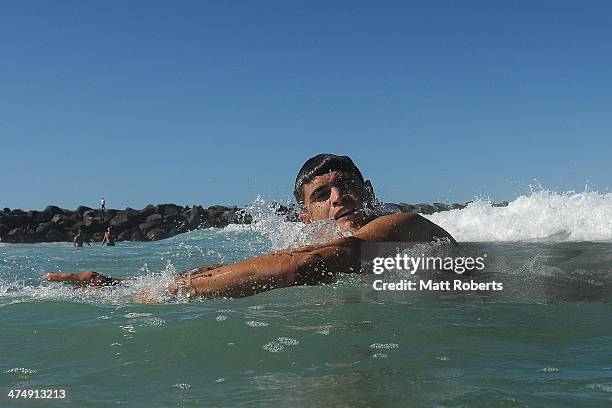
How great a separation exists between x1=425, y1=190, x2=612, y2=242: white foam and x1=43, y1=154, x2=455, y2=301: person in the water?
11.0 m

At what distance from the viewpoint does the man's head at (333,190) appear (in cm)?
440

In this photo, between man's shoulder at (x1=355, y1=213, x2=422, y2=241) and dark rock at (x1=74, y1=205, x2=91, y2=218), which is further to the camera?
dark rock at (x1=74, y1=205, x2=91, y2=218)

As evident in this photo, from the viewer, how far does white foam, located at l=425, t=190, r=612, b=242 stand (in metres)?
14.7

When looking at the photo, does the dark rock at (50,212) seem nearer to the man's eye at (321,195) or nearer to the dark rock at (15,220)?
the dark rock at (15,220)

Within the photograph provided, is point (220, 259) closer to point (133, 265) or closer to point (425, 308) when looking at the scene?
point (133, 265)

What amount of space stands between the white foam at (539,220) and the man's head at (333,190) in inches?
429

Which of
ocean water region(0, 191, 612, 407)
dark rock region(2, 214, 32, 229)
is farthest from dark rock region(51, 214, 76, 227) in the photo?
ocean water region(0, 191, 612, 407)

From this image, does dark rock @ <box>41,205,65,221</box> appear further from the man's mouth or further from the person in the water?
the man's mouth

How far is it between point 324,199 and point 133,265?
6.32 metres

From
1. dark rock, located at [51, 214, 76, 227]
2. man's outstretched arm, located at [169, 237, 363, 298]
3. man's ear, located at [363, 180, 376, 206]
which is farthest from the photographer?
dark rock, located at [51, 214, 76, 227]

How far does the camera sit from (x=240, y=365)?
2729 millimetres

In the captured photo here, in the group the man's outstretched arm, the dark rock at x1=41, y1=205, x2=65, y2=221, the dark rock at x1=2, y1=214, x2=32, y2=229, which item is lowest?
the man's outstretched arm

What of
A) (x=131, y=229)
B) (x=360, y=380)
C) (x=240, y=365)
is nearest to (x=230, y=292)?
(x=240, y=365)

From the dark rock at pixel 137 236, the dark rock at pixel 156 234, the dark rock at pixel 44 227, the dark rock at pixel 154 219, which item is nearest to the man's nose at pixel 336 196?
the dark rock at pixel 156 234
